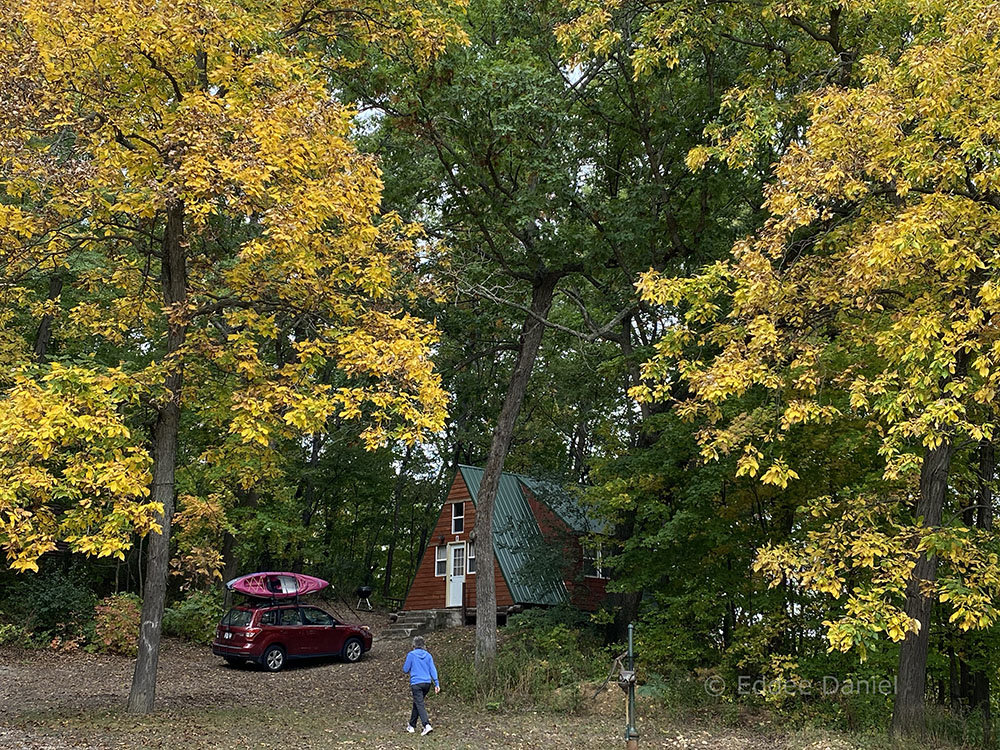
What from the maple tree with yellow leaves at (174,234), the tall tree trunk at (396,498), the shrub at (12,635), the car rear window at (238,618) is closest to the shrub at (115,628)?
the shrub at (12,635)

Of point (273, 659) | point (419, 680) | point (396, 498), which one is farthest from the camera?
point (396, 498)

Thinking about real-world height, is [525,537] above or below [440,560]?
above

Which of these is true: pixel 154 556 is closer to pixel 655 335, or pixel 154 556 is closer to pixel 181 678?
pixel 181 678

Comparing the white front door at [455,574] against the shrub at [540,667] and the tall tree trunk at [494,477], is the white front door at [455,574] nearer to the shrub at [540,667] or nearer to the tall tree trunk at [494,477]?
the shrub at [540,667]

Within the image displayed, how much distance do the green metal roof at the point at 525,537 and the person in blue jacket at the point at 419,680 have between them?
8.82 m

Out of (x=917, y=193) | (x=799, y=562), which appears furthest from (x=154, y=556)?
(x=917, y=193)

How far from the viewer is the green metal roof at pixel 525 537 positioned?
72.7 feet

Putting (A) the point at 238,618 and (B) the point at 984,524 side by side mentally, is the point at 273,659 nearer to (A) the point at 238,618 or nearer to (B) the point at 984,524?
(A) the point at 238,618

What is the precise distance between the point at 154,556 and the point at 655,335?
47.6 feet

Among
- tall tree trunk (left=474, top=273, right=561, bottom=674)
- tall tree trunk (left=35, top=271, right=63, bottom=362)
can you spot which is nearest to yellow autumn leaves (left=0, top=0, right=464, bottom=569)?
tall tree trunk (left=474, top=273, right=561, bottom=674)

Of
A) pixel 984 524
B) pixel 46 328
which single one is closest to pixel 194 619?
pixel 46 328

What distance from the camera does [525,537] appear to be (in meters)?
23.1

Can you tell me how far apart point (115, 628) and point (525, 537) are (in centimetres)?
1021

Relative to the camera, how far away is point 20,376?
985cm
